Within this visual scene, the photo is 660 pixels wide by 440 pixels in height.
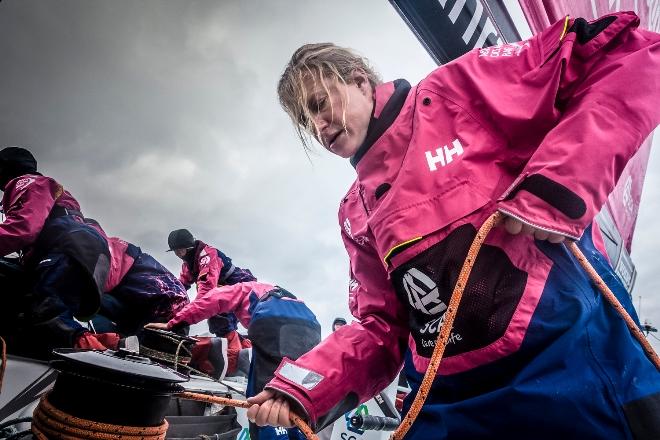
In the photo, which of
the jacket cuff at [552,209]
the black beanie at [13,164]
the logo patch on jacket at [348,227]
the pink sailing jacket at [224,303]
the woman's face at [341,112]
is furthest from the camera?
the pink sailing jacket at [224,303]

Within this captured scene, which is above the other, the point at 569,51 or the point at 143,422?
the point at 569,51

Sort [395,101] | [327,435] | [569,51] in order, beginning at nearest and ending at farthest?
[569,51], [395,101], [327,435]

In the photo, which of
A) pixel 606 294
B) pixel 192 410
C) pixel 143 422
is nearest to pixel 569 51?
pixel 606 294

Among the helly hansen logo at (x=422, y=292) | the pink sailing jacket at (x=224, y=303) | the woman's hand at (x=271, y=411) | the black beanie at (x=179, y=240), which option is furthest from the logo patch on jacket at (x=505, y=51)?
the black beanie at (x=179, y=240)

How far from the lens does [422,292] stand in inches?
41.0

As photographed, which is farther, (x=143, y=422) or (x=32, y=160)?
(x=32, y=160)

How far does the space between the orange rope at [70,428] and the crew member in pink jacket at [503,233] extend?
63 cm

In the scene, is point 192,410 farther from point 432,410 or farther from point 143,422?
point 432,410

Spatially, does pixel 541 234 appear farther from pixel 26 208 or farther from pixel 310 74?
pixel 26 208

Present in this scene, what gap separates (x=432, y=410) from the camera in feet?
3.38

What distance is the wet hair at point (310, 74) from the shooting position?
1.41 meters

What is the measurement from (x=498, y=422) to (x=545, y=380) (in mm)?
159

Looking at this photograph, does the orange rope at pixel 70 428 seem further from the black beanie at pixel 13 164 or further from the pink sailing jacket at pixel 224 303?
the black beanie at pixel 13 164

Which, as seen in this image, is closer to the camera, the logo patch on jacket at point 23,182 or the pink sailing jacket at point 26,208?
the pink sailing jacket at point 26,208
